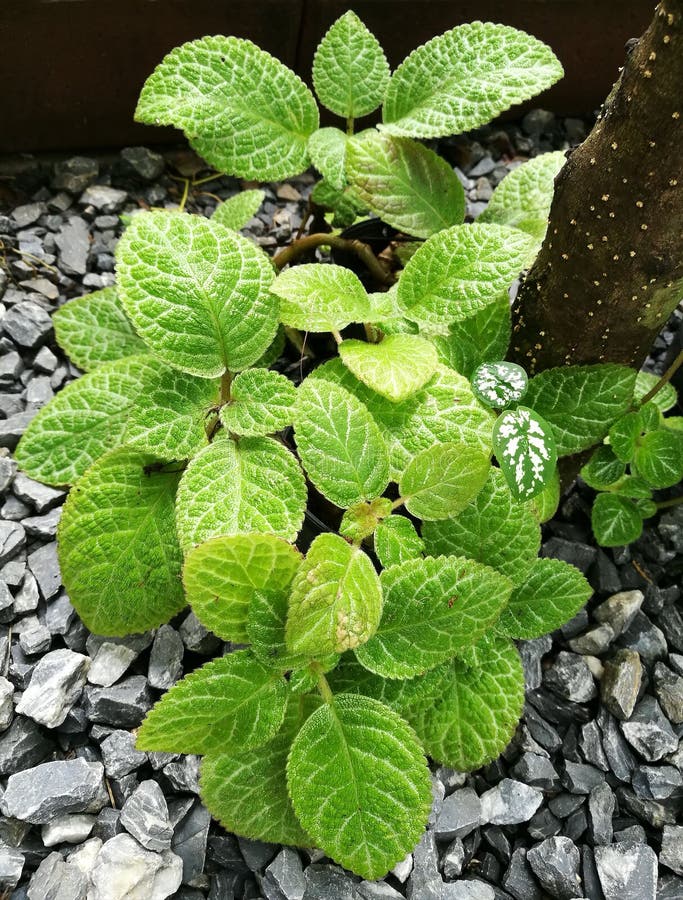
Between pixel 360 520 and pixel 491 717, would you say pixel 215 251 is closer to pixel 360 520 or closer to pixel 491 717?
pixel 360 520

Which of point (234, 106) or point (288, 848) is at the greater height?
point (234, 106)

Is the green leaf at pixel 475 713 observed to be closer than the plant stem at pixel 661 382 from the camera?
Yes

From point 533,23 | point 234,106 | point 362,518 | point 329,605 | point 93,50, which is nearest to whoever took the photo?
point 329,605

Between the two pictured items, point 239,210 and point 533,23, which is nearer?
point 239,210

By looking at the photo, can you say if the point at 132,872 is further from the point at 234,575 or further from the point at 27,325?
the point at 27,325

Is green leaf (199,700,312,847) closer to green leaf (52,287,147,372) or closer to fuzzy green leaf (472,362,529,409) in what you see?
fuzzy green leaf (472,362,529,409)

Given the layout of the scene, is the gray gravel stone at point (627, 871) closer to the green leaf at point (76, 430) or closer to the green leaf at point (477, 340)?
the green leaf at point (477, 340)

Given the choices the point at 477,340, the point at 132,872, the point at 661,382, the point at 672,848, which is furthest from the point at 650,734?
the point at 132,872

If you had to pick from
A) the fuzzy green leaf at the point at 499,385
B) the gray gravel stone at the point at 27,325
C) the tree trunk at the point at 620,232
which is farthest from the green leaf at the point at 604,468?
the gray gravel stone at the point at 27,325
